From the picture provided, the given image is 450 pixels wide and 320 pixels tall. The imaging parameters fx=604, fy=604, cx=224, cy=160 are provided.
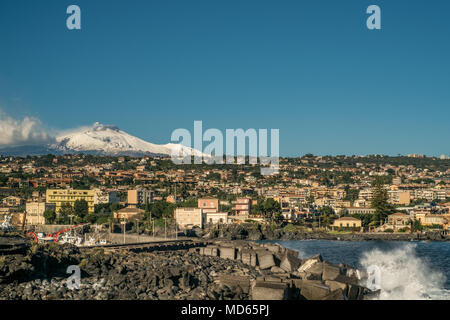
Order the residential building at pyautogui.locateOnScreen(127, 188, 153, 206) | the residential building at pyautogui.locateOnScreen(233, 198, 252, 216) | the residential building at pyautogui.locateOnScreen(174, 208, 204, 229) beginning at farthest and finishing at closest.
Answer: the residential building at pyautogui.locateOnScreen(127, 188, 153, 206) < the residential building at pyautogui.locateOnScreen(233, 198, 252, 216) < the residential building at pyautogui.locateOnScreen(174, 208, 204, 229)

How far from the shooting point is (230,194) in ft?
369

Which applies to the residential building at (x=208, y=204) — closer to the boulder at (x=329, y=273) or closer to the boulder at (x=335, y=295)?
the boulder at (x=329, y=273)

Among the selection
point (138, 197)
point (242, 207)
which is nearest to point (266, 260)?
point (242, 207)

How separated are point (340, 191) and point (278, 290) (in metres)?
108

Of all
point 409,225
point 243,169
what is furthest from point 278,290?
point 243,169

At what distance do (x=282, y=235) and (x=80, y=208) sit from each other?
89.5ft

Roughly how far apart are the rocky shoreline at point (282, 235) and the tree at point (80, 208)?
61.6ft

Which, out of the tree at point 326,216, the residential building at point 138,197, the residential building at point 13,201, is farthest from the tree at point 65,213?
the tree at point 326,216

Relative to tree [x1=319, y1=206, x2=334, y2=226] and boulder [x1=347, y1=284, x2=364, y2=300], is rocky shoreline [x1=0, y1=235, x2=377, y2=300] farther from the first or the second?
tree [x1=319, y1=206, x2=334, y2=226]

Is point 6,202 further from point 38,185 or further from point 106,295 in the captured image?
point 106,295

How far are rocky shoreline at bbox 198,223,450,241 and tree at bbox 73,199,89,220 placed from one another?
18.8m

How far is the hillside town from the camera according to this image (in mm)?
77875

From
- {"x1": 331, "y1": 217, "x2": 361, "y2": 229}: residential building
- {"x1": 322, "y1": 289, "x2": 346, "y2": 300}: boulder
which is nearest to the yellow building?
{"x1": 331, "y1": 217, "x2": 361, "y2": 229}: residential building

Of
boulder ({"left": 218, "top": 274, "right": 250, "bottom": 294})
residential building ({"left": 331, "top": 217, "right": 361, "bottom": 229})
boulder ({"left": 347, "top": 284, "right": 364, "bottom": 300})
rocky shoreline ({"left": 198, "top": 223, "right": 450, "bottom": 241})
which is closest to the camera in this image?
boulder ({"left": 218, "top": 274, "right": 250, "bottom": 294})
